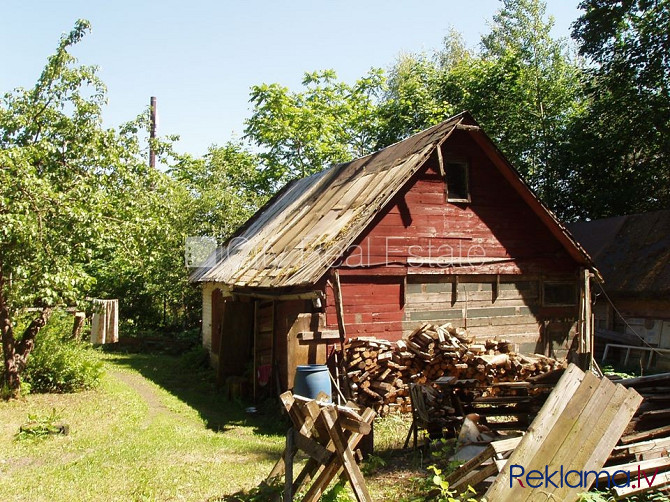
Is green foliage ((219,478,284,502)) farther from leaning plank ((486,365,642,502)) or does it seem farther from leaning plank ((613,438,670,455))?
leaning plank ((613,438,670,455))

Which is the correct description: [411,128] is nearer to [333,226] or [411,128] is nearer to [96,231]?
[333,226]

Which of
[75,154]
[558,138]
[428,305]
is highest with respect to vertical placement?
[558,138]

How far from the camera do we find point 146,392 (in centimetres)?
1334

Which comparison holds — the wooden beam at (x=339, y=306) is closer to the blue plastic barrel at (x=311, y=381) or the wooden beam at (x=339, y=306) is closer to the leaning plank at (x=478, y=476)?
the blue plastic barrel at (x=311, y=381)

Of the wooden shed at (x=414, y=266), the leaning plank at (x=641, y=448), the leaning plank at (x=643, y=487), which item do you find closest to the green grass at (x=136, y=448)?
the wooden shed at (x=414, y=266)

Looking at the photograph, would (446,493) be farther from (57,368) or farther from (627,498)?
(57,368)

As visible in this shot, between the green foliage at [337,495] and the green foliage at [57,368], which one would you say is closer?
the green foliage at [337,495]

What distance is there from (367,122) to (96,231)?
21201 millimetres

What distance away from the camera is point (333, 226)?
11719 mm

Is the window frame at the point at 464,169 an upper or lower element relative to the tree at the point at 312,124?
lower

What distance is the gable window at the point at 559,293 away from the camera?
528 inches

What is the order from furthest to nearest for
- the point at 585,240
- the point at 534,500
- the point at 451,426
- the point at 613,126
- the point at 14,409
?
the point at 613,126
the point at 585,240
the point at 14,409
the point at 451,426
the point at 534,500

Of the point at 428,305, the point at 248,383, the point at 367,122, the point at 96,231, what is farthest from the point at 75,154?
the point at 367,122

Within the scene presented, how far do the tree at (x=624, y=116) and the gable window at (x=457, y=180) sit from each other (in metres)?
13.5
